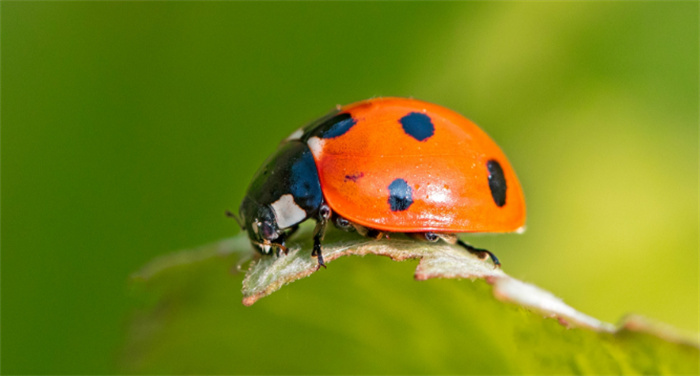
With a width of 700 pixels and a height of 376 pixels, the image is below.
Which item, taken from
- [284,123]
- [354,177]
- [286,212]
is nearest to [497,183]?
[354,177]

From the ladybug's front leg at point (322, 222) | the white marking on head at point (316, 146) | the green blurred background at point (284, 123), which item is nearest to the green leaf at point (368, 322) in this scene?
the ladybug's front leg at point (322, 222)

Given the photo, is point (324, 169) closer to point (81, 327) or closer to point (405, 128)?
point (405, 128)

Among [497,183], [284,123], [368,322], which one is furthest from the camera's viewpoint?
[284,123]

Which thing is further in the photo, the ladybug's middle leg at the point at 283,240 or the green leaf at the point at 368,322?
the ladybug's middle leg at the point at 283,240

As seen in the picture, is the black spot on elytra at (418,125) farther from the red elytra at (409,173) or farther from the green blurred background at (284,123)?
the green blurred background at (284,123)

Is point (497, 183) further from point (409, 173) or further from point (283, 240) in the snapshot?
point (283, 240)

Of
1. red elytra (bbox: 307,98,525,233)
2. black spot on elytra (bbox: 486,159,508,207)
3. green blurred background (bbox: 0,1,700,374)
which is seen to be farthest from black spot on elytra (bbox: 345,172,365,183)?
green blurred background (bbox: 0,1,700,374)
